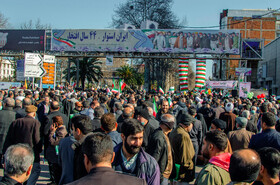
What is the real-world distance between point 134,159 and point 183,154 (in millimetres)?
1859

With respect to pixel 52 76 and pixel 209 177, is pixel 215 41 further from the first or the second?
pixel 209 177

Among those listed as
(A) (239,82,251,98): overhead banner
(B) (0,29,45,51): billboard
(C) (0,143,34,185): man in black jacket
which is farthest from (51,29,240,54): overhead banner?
(C) (0,143,34,185): man in black jacket

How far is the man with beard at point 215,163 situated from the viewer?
305 cm

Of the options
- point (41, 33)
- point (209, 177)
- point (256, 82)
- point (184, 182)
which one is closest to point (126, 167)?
point (209, 177)

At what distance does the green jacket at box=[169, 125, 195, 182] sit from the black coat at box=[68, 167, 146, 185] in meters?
2.79

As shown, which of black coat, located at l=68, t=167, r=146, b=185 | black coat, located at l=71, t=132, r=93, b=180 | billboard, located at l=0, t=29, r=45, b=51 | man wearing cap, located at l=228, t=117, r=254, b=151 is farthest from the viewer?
billboard, located at l=0, t=29, r=45, b=51

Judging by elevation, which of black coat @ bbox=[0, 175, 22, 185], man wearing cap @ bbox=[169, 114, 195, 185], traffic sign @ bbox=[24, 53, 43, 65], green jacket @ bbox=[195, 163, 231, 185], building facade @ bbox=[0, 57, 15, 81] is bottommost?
man wearing cap @ bbox=[169, 114, 195, 185]

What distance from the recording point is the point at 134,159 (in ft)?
11.4

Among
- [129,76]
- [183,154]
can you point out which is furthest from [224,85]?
[129,76]

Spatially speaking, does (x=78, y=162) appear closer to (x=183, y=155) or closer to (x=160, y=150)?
(x=160, y=150)

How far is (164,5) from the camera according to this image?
38344mm

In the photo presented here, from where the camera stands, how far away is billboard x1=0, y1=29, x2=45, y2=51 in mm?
27688

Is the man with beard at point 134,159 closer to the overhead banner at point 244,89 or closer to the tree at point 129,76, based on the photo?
the overhead banner at point 244,89

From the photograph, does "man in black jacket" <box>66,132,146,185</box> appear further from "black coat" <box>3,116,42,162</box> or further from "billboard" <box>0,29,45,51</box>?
"billboard" <box>0,29,45,51</box>
